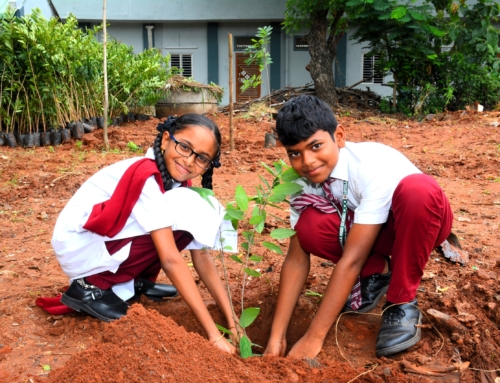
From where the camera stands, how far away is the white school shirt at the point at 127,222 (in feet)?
7.00

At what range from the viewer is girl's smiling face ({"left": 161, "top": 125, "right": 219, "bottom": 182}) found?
7.27 feet

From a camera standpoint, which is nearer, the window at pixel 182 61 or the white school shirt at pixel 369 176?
the white school shirt at pixel 369 176

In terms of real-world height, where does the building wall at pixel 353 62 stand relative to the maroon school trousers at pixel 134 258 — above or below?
above

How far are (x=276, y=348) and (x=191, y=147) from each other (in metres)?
0.91

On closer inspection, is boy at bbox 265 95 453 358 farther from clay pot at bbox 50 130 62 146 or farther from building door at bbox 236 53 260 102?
building door at bbox 236 53 260 102

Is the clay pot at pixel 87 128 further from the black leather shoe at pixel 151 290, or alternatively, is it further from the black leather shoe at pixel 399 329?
the black leather shoe at pixel 399 329

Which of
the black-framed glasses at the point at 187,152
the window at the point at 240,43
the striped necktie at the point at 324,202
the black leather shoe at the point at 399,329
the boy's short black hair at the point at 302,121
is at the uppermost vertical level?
the window at the point at 240,43

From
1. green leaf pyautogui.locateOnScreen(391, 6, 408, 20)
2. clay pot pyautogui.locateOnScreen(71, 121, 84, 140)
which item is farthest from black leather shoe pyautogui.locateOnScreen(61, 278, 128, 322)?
green leaf pyautogui.locateOnScreen(391, 6, 408, 20)

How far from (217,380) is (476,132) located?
6997mm

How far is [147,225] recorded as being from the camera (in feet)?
6.89

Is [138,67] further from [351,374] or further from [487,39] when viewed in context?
[351,374]

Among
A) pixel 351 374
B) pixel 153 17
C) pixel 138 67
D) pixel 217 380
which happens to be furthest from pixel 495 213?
pixel 153 17

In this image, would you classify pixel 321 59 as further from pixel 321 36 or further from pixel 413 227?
pixel 413 227

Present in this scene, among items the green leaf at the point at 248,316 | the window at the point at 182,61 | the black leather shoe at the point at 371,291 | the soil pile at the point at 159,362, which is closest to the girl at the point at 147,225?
the green leaf at the point at 248,316
